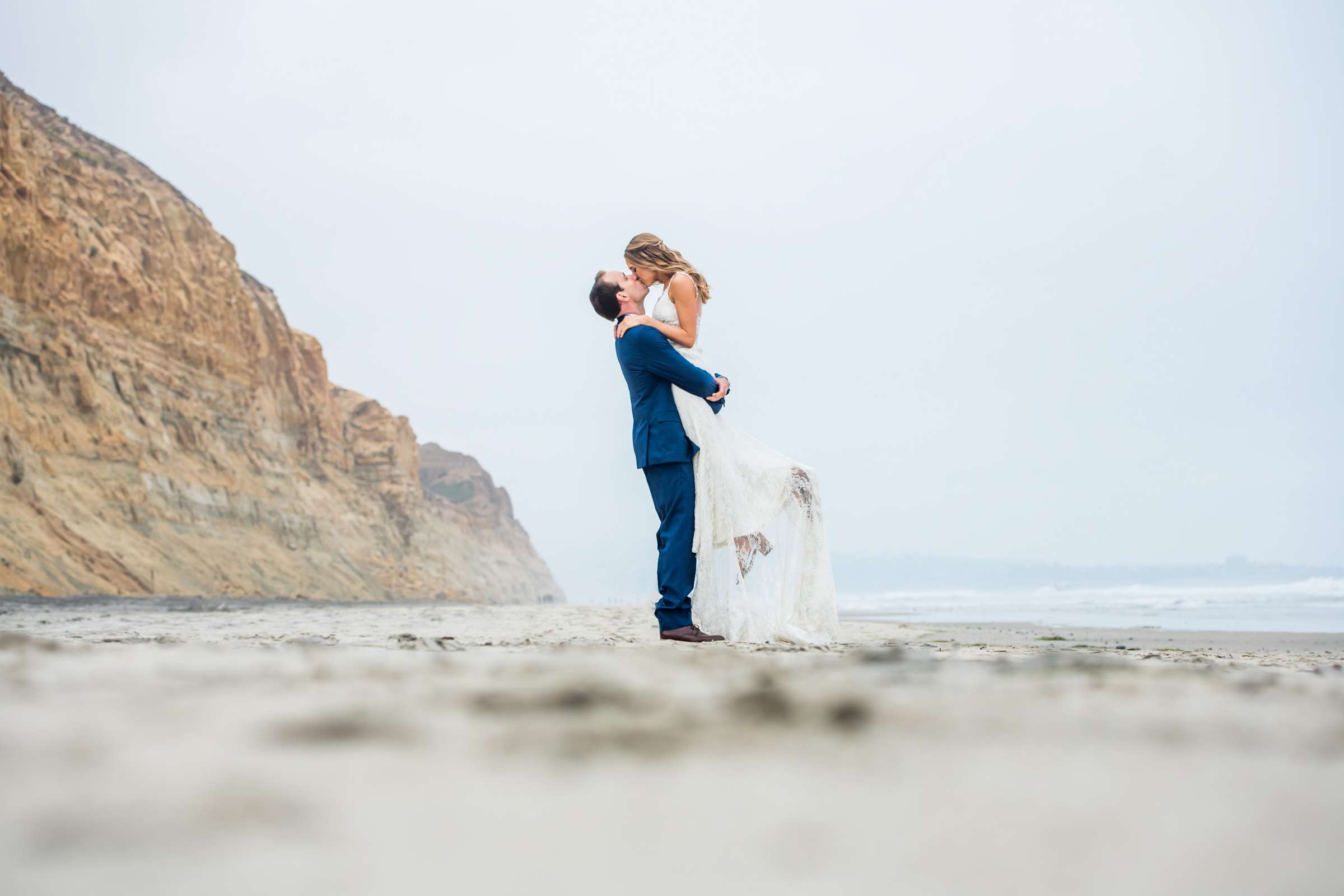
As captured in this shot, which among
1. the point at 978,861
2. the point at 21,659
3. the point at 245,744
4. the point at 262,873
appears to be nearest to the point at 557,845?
the point at 262,873

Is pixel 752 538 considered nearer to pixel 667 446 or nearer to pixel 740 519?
pixel 740 519

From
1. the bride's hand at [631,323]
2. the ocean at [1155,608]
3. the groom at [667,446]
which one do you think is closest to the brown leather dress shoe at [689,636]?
the groom at [667,446]

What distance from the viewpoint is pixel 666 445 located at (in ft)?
15.3

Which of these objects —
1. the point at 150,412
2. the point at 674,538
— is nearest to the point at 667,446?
the point at 674,538

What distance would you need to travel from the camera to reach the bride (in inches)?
178

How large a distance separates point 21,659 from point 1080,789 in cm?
209

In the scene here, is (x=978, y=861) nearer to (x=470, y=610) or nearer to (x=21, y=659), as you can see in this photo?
(x=21, y=659)

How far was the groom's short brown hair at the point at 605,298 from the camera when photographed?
16.2 feet

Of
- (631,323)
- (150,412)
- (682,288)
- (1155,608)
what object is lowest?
(1155,608)

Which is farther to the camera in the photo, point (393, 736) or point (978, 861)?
point (393, 736)

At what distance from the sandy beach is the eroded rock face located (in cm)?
1309

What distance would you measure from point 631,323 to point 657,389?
36 cm

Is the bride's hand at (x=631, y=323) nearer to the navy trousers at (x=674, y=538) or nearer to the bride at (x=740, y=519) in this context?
the bride at (x=740, y=519)

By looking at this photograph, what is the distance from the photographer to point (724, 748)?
1.13 metres
